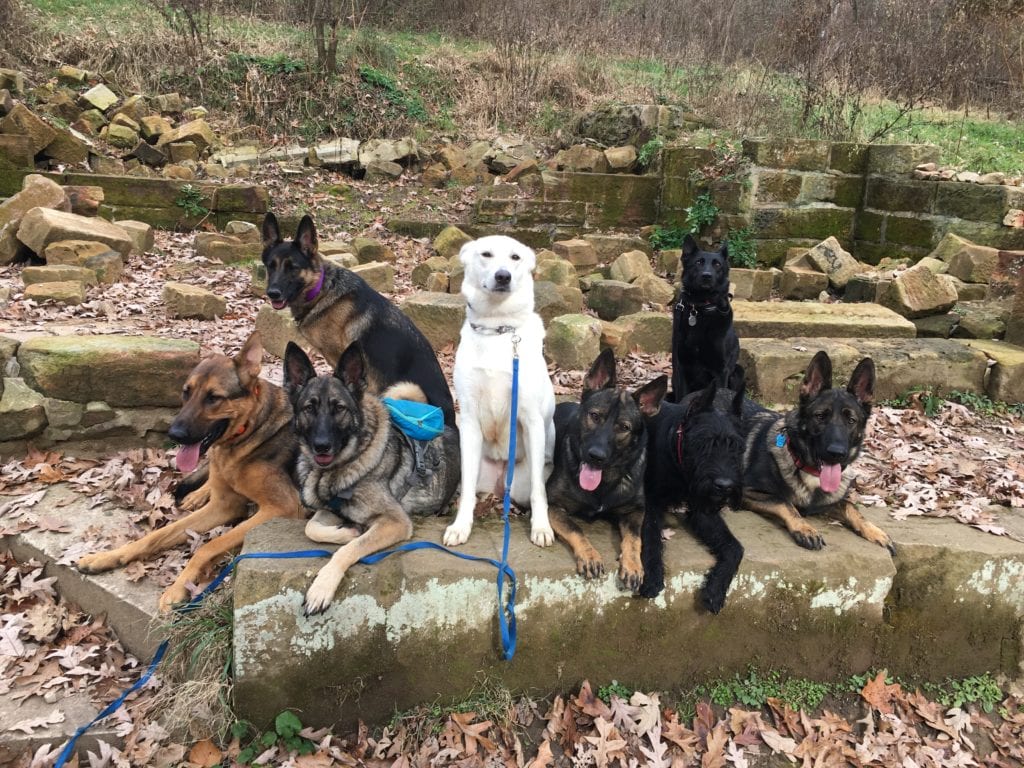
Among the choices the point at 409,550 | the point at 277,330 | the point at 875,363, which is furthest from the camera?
the point at 277,330

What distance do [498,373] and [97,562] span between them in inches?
101

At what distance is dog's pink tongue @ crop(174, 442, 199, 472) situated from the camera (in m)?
3.48

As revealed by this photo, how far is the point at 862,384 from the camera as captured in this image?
12.0 ft

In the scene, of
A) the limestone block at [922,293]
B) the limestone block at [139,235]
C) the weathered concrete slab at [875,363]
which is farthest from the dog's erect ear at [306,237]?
the limestone block at [922,293]

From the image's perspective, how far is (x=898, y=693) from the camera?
3723mm

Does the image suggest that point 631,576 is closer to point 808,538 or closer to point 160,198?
point 808,538

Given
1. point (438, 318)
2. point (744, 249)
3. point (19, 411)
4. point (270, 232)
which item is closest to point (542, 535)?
point (270, 232)

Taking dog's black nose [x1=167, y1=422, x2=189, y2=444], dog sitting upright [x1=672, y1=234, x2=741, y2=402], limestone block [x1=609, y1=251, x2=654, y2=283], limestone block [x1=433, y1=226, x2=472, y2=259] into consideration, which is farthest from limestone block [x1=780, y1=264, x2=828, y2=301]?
dog's black nose [x1=167, y1=422, x2=189, y2=444]

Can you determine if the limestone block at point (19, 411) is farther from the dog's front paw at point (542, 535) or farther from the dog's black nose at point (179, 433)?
the dog's front paw at point (542, 535)

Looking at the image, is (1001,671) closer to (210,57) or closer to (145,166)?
(145,166)

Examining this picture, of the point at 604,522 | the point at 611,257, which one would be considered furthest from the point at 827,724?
the point at 611,257

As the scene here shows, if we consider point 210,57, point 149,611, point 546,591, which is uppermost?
point 210,57

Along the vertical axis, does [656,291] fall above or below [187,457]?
above

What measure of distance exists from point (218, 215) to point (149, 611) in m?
9.90
